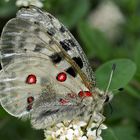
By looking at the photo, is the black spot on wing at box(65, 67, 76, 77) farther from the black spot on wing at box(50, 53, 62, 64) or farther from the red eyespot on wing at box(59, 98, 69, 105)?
the red eyespot on wing at box(59, 98, 69, 105)

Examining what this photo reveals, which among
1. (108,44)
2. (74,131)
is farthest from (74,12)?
(74,131)

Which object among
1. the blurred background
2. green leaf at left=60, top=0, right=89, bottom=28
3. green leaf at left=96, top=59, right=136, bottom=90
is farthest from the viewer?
green leaf at left=60, top=0, right=89, bottom=28

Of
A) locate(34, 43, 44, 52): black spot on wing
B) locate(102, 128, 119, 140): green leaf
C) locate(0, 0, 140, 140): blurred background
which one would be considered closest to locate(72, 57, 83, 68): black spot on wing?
locate(34, 43, 44, 52): black spot on wing

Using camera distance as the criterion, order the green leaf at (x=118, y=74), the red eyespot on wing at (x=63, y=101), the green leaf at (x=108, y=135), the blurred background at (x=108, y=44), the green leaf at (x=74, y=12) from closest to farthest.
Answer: the red eyespot on wing at (x=63, y=101)
the green leaf at (x=108, y=135)
the green leaf at (x=118, y=74)
the blurred background at (x=108, y=44)
the green leaf at (x=74, y=12)

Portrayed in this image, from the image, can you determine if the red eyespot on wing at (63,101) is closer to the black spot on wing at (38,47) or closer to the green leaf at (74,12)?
the black spot on wing at (38,47)

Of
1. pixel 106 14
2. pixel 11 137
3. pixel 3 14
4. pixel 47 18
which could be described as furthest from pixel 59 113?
pixel 106 14

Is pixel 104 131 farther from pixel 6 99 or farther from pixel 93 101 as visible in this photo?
pixel 6 99

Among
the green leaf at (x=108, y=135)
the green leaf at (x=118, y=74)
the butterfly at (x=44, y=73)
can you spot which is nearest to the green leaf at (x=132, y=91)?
the green leaf at (x=118, y=74)
